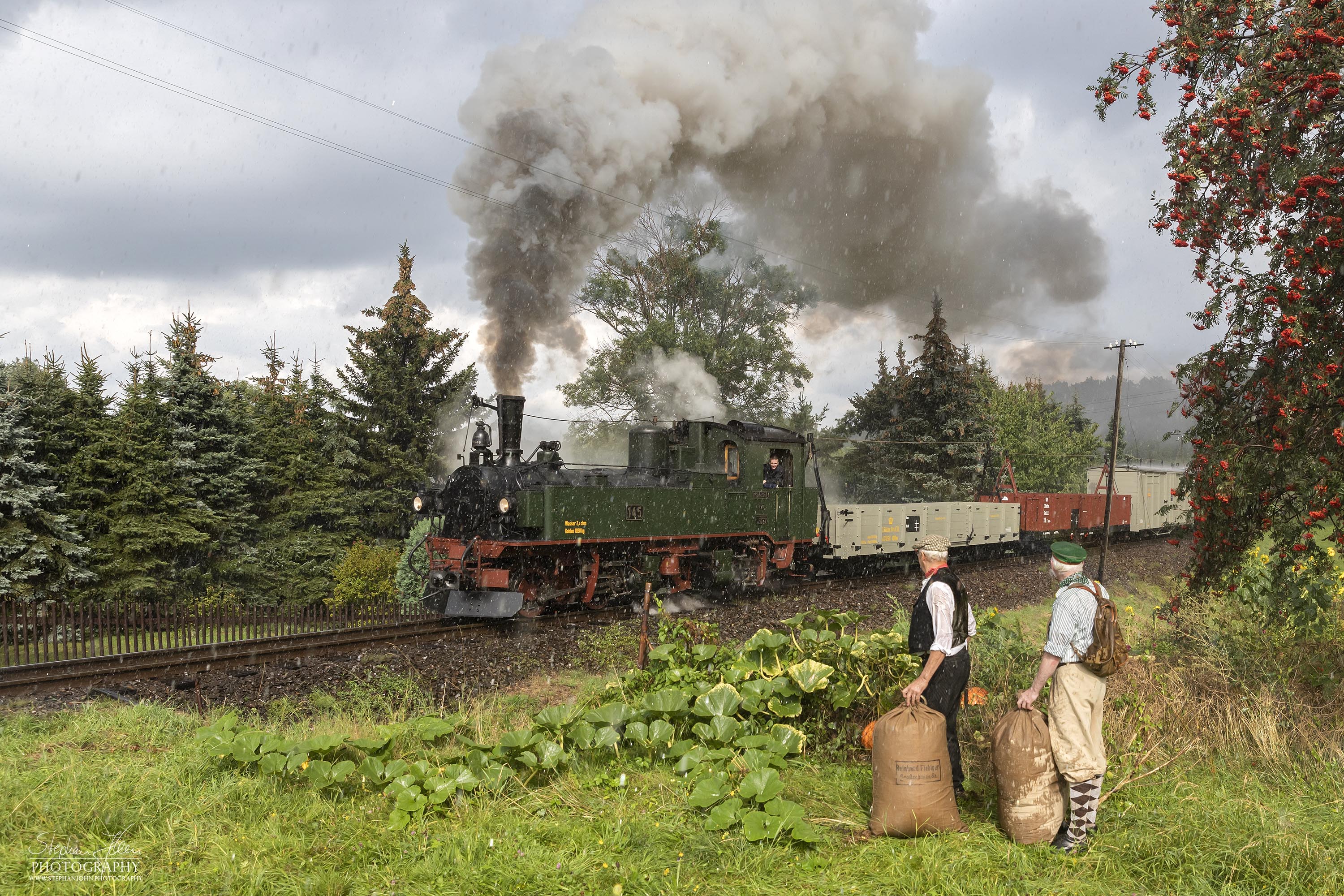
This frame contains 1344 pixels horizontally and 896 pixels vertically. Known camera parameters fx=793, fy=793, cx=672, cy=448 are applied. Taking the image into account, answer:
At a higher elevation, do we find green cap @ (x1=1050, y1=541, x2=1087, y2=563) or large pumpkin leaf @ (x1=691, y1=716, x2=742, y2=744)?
green cap @ (x1=1050, y1=541, x2=1087, y2=563)

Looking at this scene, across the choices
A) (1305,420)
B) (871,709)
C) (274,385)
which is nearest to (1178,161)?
(1305,420)

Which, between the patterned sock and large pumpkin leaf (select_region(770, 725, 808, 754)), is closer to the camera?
the patterned sock

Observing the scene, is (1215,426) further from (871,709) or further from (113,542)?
(113,542)

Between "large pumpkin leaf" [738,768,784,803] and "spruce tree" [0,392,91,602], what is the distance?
14498 mm

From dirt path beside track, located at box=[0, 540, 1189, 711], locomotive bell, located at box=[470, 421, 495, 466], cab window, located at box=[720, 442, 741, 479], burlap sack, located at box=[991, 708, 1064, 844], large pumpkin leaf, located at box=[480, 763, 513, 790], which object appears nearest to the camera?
burlap sack, located at box=[991, 708, 1064, 844]

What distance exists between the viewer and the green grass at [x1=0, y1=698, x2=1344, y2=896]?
148 inches

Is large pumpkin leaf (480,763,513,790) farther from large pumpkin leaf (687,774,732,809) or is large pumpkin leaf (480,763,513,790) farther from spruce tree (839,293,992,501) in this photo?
spruce tree (839,293,992,501)

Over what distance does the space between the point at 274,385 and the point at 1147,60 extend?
24008 mm

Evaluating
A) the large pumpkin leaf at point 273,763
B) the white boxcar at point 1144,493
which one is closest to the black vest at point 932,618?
the large pumpkin leaf at point 273,763

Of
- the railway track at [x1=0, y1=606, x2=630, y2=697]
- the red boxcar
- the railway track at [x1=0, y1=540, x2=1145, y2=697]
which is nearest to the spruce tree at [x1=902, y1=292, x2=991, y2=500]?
the red boxcar

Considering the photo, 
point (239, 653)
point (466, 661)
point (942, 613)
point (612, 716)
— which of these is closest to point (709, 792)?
point (612, 716)

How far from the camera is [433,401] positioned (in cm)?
2109

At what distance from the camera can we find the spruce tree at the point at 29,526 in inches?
539

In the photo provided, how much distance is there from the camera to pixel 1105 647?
4.01m
